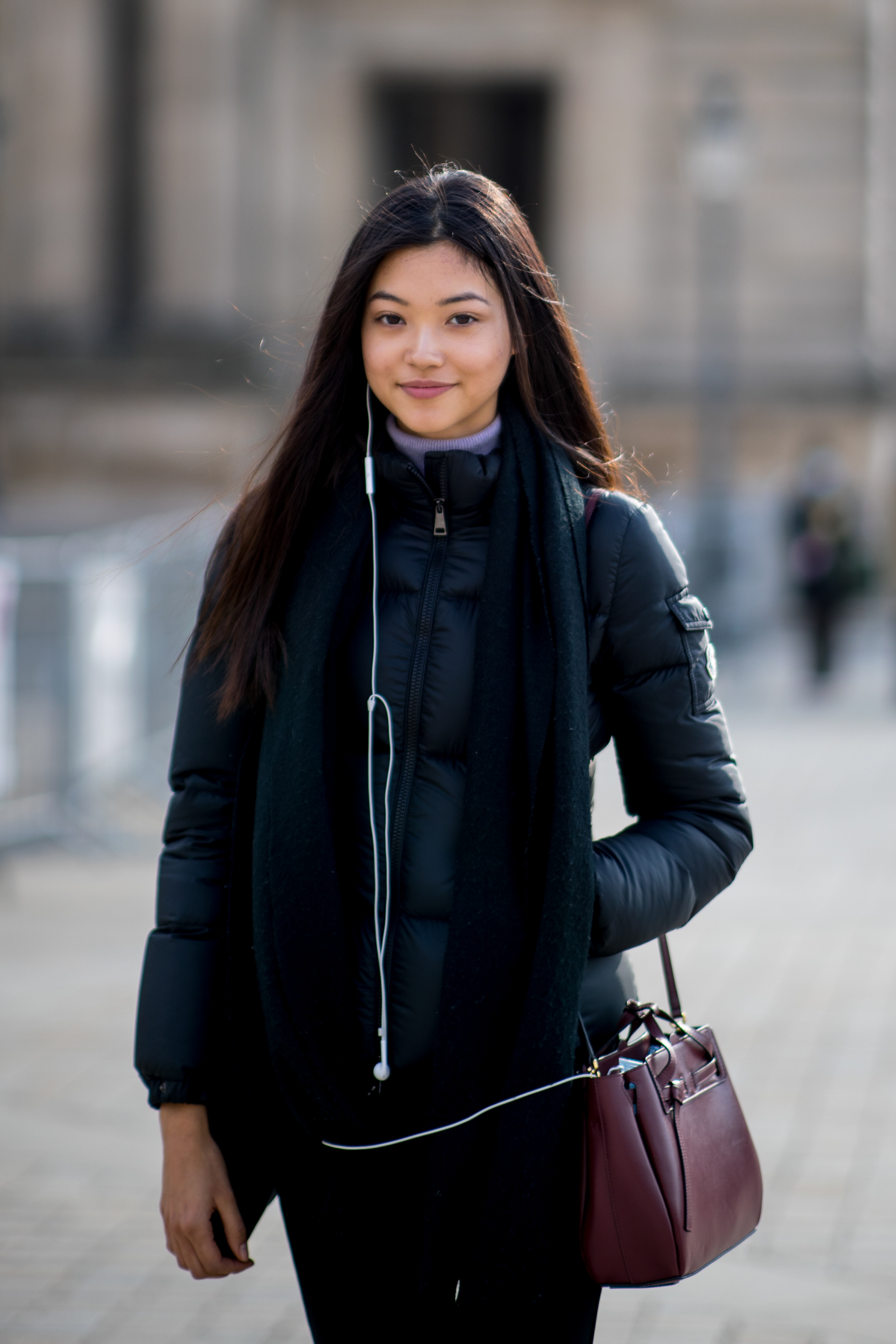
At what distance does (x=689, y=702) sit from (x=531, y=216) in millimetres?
22793

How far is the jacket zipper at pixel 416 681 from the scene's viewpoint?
233cm

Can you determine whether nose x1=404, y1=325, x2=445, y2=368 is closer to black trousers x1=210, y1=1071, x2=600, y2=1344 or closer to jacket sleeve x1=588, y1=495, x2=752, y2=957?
jacket sleeve x1=588, y1=495, x2=752, y2=957

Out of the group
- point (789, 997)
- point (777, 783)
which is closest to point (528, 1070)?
point (789, 997)

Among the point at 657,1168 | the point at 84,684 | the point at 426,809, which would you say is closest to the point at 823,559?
the point at 84,684

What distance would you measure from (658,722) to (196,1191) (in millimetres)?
865

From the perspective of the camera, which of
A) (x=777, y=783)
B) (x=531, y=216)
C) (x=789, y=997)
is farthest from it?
(x=531, y=216)

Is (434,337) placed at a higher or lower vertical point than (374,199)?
lower

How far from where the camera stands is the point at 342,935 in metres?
2.31

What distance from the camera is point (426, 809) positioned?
2.34m

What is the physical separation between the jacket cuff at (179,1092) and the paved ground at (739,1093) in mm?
1489

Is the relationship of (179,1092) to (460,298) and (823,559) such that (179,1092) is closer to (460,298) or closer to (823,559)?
(460,298)

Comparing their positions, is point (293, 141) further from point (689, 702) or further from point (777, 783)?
point (689, 702)

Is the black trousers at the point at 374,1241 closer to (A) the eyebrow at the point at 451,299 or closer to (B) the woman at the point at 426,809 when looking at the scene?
(B) the woman at the point at 426,809

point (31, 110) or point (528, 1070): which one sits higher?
point (31, 110)
